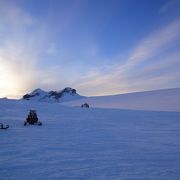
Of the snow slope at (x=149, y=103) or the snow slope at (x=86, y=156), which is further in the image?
the snow slope at (x=149, y=103)

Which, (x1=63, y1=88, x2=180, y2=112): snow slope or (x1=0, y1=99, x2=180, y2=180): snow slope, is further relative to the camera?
(x1=63, y1=88, x2=180, y2=112): snow slope

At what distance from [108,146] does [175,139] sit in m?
3.56

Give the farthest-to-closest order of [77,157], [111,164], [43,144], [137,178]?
[43,144] < [77,157] < [111,164] < [137,178]

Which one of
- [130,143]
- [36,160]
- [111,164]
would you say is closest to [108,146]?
[130,143]

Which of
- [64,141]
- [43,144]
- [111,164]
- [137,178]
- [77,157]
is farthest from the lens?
[64,141]

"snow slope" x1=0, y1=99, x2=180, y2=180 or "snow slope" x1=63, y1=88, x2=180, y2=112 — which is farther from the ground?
"snow slope" x1=63, y1=88, x2=180, y2=112

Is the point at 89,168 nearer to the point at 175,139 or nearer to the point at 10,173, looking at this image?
the point at 10,173

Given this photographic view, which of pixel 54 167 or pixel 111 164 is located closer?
pixel 54 167

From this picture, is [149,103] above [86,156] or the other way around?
above

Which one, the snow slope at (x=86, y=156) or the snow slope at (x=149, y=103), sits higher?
the snow slope at (x=149, y=103)

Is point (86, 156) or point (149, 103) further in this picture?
point (149, 103)

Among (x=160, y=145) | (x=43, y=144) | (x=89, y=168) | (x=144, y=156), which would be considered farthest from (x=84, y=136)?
(x=89, y=168)

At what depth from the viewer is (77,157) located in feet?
24.8

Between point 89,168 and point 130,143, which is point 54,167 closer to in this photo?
point 89,168
